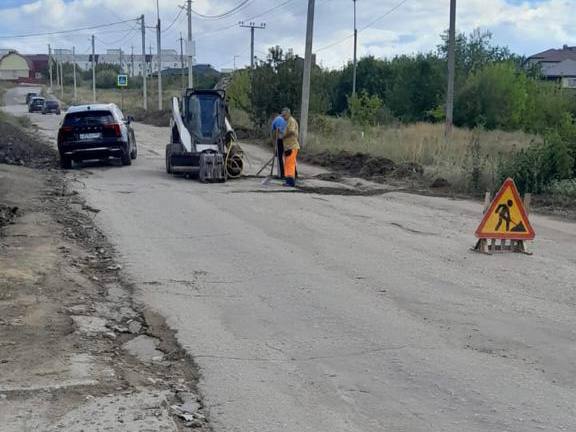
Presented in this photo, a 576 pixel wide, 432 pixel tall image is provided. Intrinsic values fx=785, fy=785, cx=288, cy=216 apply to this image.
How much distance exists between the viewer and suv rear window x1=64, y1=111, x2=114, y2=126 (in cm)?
2256

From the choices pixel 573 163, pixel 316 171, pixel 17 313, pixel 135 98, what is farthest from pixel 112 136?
pixel 135 98

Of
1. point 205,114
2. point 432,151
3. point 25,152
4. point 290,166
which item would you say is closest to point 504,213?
point 290,166

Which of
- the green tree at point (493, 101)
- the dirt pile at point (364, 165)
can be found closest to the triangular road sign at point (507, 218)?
the dirt pile at point (364, 165)

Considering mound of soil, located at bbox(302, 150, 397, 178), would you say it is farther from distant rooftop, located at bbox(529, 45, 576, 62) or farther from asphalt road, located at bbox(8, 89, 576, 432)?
distant rooftop, located at bbox(529, 45, 576, 62)

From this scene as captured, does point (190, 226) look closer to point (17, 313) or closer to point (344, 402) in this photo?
point (17, 313)

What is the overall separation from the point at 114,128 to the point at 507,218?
47.5 ft

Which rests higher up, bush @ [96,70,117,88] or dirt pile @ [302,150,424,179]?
bush @ [96,70,117,88]

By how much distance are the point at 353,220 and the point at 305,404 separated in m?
8.80

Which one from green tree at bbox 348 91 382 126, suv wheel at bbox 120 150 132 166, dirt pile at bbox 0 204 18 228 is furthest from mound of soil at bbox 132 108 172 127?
dirt pile at bbox 0 204 18 228

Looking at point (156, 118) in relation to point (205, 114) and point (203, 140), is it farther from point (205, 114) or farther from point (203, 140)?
point (203, 140)

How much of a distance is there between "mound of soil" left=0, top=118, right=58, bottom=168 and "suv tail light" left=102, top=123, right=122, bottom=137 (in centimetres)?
242

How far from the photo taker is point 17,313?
291 inches

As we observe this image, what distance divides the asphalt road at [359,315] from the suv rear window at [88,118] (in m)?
8.82

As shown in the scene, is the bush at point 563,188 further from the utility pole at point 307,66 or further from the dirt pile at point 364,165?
the utility pole at point 307,66
